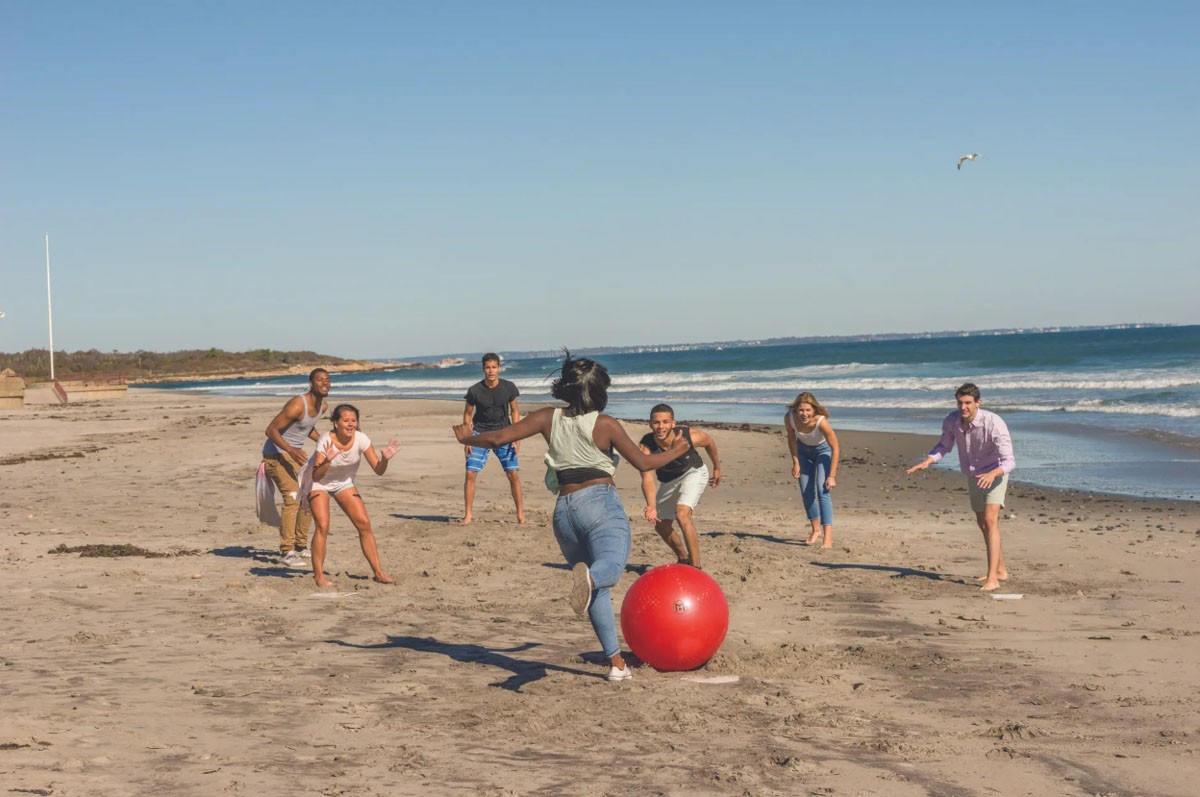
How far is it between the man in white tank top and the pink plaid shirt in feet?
18.7

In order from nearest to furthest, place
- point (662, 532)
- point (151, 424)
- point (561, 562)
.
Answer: point (662, 532)
point (561, 562)
point (151, 424)

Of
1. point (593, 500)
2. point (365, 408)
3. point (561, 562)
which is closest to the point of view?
point (593, 500)

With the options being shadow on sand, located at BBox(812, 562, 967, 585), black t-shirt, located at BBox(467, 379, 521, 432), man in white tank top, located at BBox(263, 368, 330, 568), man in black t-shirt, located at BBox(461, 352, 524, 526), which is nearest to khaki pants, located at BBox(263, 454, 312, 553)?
man in white tank top, located at BBox(263, 368, 330, 568)

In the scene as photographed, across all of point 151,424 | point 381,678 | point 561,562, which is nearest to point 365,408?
point 151,424

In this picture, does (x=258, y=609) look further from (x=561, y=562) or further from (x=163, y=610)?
(x=561, y=562)

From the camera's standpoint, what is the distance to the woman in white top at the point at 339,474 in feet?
30.7

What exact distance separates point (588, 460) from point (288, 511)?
537 centimetres

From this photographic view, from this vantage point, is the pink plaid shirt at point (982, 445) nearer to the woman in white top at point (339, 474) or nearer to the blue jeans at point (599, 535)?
the blue jeans at point (599, 535)

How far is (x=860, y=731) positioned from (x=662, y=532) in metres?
4.18

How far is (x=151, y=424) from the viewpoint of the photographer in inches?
1268

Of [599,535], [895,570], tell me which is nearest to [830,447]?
[895,570]

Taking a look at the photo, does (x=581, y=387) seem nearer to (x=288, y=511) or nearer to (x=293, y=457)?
(x=293, y=457)

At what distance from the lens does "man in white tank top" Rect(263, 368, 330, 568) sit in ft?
34.6

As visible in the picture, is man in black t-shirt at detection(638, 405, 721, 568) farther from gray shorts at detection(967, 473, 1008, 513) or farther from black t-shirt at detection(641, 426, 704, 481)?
gray shorts at detection(967, 473, 1008, 513)
